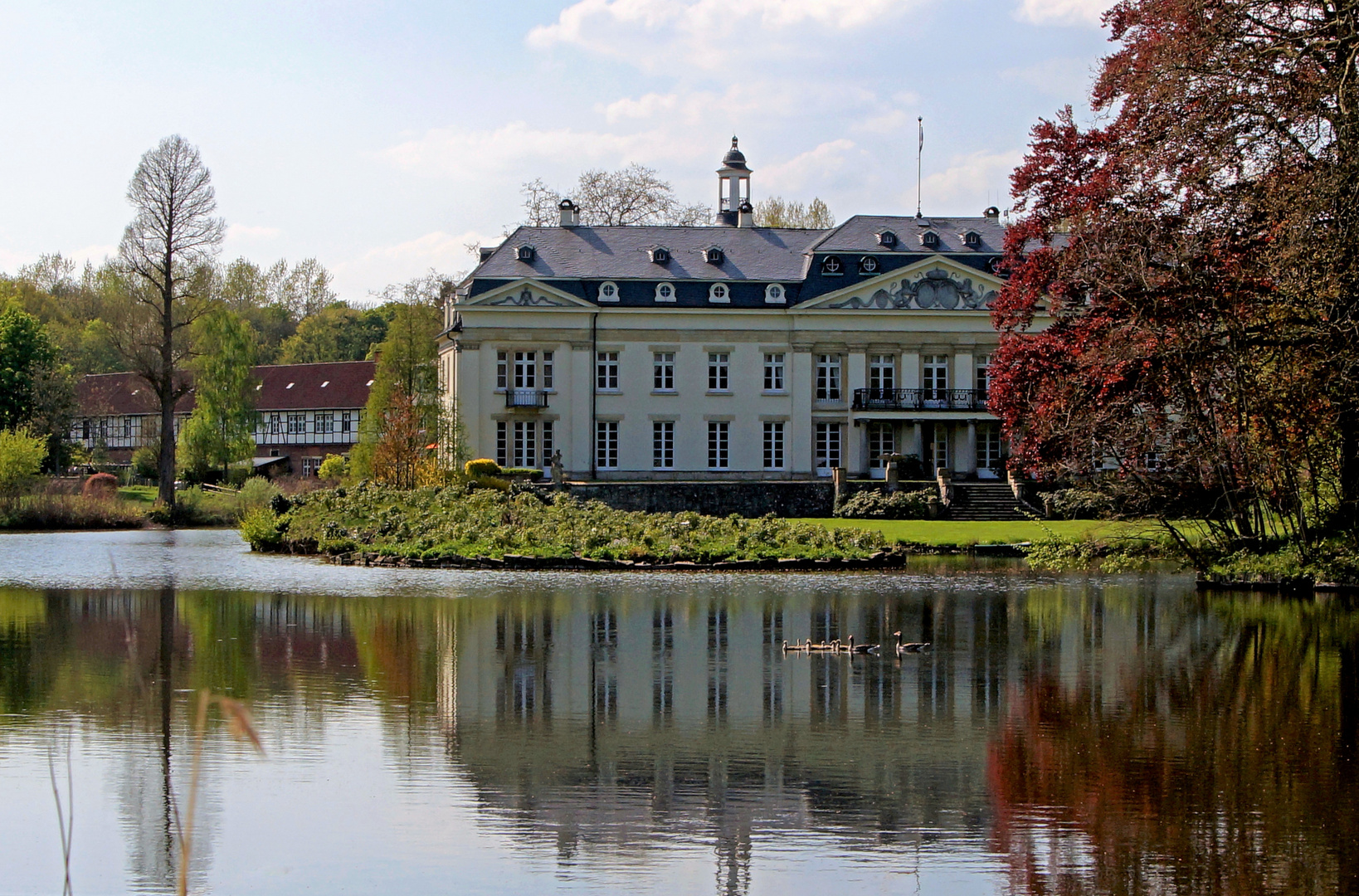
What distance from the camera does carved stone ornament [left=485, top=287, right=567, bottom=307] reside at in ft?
153

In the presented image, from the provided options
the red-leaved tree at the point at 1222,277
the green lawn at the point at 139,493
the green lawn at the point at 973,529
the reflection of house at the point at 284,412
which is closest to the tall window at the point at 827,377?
the green lawn at the point at 973,529

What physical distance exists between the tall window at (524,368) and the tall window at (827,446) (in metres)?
9.89

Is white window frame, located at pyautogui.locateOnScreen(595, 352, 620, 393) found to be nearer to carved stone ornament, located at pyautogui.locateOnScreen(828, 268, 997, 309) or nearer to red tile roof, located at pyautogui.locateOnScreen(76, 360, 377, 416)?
carved stone ornament, located at pyautogui.locateOnScreen(828, 268, 997, 309)

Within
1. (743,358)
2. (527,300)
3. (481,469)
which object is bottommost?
(481,469)

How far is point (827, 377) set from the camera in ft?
159

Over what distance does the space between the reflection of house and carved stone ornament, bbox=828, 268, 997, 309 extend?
3078 centimetres

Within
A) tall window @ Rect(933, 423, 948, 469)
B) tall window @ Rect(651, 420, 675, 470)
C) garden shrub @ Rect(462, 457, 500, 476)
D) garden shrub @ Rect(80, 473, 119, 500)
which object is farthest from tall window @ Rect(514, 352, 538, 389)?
tall window @ Rect(933, 423, 948, 469)

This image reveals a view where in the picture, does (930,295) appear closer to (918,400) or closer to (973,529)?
(918,400)

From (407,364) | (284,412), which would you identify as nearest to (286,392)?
(284,412)

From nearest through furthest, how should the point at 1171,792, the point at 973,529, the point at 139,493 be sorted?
1. the point at 1171,792
2. the point at 973,529
3. the point at 139,493

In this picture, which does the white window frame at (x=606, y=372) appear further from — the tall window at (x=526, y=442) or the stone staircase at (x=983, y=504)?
the stone staircase at (x=983, y=504)

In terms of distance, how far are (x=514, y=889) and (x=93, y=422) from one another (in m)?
74.2

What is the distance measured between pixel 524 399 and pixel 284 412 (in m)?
29.0

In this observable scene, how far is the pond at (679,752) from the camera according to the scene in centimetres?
659
